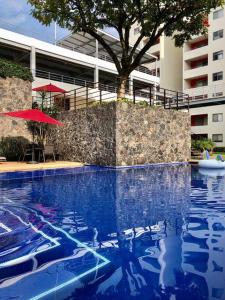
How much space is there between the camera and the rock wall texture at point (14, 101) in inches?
683

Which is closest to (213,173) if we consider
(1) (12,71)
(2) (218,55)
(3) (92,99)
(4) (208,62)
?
(3) (92,99)

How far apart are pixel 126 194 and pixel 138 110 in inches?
Answer: 316

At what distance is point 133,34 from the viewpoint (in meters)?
48.5

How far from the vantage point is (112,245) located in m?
3.98

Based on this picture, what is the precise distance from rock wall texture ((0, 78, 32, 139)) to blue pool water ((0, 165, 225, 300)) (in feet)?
34.0

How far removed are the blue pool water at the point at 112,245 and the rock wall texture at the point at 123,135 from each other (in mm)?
6559

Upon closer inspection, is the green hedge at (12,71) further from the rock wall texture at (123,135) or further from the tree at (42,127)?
the rock wall texture at (123,135)

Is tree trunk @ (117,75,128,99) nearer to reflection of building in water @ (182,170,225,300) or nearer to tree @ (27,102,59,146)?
tree @ (27,102,59,146)

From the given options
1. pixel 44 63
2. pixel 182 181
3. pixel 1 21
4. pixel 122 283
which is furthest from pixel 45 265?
pixel 44 63

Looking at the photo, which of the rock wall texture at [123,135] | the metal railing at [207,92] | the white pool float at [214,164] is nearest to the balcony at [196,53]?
the metal railing at [207,92]

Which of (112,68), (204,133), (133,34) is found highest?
(133,34)

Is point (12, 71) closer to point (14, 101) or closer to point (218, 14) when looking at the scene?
point (14, 101)

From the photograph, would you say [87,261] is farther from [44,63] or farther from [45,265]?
[44,63]

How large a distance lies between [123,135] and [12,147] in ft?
23.6
